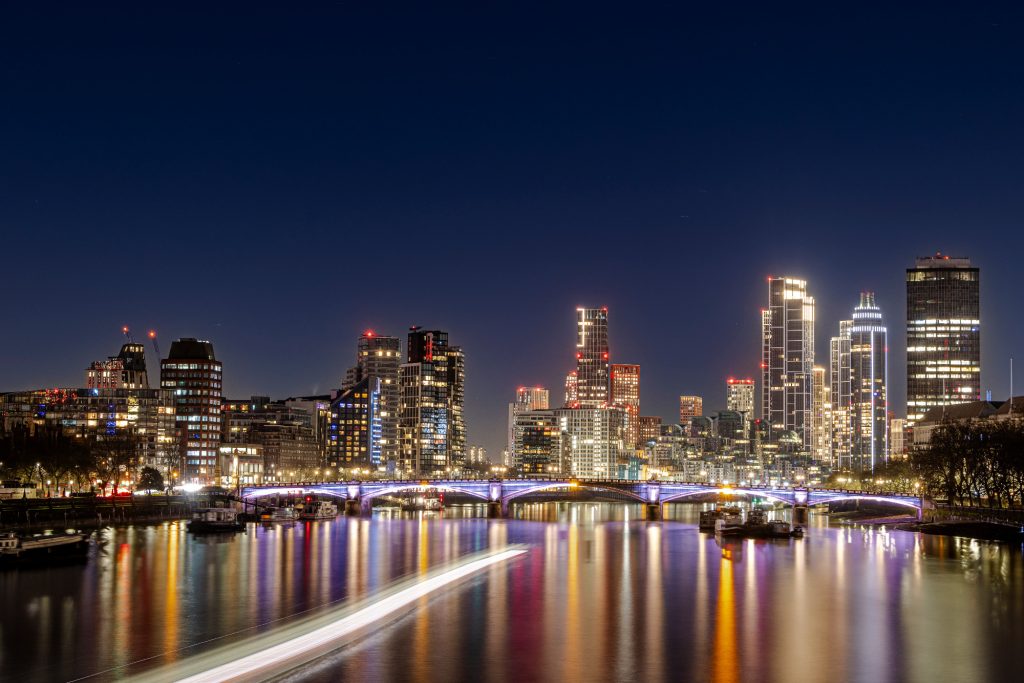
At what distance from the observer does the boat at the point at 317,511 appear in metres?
175

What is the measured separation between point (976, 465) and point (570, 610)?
4219 inches

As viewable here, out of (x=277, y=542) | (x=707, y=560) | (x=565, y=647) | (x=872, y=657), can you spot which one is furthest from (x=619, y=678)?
(x=277, y=542)

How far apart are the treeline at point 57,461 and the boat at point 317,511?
31616mm

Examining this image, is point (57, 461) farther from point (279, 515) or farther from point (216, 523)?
point (279, 515)

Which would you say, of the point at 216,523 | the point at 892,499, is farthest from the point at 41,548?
the point at 892,499

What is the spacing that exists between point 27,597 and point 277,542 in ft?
179

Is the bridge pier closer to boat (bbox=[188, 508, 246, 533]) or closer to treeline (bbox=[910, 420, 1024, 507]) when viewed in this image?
treeline (bbox=[910, 420, 1024, 507])

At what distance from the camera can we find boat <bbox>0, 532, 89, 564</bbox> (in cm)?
8819

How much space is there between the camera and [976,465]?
6171 inches

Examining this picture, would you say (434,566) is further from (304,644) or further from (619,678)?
(619,678)

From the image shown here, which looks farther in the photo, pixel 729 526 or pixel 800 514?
pixel 800 514

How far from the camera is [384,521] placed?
176 meters

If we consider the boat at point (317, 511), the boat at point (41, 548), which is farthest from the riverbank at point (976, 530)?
the boat at point (41, 548)

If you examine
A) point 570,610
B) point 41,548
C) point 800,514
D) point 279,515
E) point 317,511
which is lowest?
point 800,514
